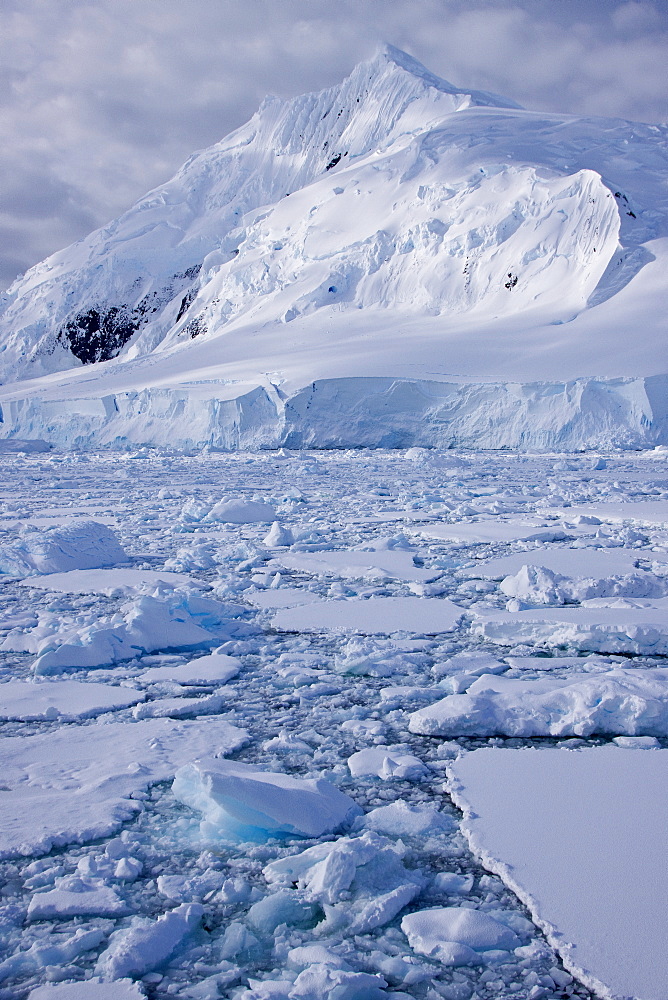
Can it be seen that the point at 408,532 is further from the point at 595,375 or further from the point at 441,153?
the point at 441,153

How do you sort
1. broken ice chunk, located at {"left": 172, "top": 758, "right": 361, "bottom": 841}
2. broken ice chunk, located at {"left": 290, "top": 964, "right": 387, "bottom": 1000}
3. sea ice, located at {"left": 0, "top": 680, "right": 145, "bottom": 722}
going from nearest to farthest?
broken ice chunk, located at {"left": 290, "top": 964, "right": 387, "bottom": 1000} → broken ice chunk, located at {"left": 172, "top": 758, "right": 361, "bottom": 841} → sea ice, located at {"left": 0, "top": 680, "right": 145, "bottom": 722}

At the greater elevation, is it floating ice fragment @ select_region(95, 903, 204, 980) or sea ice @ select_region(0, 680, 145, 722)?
sea ice @ select_region(0, 680, 145, 722)

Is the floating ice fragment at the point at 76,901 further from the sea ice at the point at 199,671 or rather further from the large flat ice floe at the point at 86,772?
the sea ice at the point at 199,671

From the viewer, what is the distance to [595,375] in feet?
58.4

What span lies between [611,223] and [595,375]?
26.6 ft

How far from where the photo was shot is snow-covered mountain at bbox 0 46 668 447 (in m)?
19.1

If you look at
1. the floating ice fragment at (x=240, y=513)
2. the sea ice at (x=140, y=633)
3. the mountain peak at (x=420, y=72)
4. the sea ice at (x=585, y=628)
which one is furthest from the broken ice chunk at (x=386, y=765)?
the mountain peak at (x=420, y=72)

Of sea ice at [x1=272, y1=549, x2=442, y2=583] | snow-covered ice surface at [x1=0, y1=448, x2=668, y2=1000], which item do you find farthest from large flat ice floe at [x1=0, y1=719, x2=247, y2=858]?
sea ice at [x1=272, y1=549, x2=442, y2=583]

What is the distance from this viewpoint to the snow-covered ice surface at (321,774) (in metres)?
1.41

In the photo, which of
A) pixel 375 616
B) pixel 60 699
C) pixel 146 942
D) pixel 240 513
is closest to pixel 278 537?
pixel 240 513

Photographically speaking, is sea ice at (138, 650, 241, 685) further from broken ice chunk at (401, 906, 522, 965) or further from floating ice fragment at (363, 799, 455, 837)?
broken ice chunk at (401, 906, 522, 965)

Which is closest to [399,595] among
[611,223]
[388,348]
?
[388,348]

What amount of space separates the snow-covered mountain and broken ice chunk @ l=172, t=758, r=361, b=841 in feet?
56.4

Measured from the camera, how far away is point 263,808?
5.91ft
